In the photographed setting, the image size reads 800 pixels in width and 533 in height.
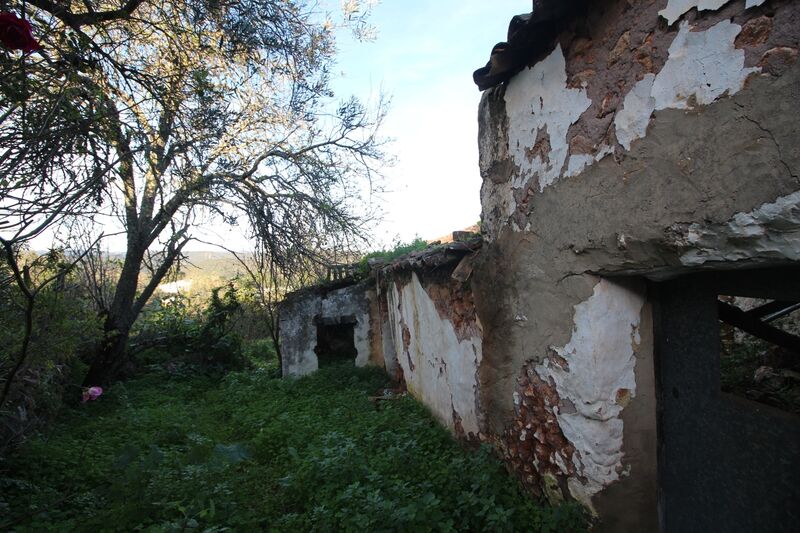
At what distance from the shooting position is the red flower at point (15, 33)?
5.13 feet

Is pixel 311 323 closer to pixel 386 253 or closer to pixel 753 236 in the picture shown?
pixel 386 253

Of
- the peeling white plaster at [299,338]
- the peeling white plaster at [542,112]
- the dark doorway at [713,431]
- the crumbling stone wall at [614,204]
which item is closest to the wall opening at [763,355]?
the dark doorway at [713,431]

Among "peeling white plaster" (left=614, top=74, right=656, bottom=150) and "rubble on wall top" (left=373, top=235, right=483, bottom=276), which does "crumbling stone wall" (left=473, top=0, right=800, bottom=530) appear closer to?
"peeling white plaster" (left=614, top=74, right=656, bottom=150)

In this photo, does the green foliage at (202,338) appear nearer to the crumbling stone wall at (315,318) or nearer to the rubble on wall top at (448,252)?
the crumbling stone wall at (315,318)

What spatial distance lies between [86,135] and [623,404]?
3.40 metres

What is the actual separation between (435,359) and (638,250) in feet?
10.0

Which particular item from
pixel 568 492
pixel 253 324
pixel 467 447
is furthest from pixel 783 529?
pixel 253 324

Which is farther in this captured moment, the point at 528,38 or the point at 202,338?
the point at 202,338

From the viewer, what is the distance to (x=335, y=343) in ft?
31.3

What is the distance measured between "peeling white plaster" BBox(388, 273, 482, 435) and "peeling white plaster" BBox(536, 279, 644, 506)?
3.65ft

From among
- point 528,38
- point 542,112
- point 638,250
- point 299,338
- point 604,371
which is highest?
point 528,38

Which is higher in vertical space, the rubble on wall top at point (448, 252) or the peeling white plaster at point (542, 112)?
the peeling white plaster at point (542, 112)

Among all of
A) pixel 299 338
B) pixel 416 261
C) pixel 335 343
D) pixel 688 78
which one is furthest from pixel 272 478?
pixel 335 343

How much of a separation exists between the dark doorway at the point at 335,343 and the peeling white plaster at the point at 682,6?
7945 millimetres
